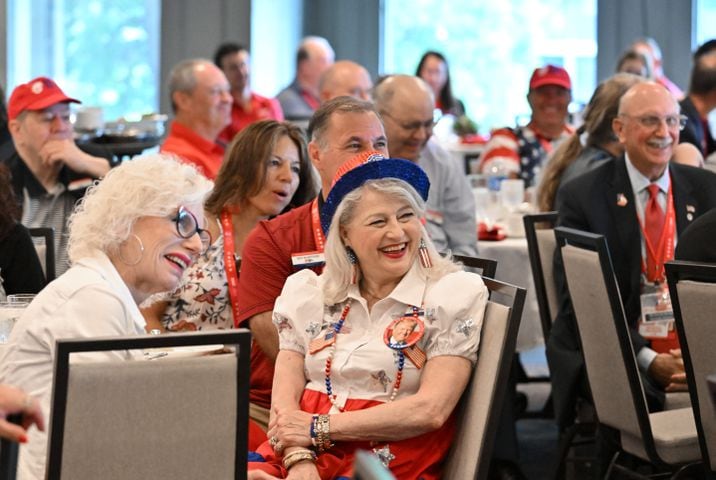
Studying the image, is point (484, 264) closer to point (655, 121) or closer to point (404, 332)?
point (404, 332)

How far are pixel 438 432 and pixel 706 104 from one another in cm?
451

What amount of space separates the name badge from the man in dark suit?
1.07 metres

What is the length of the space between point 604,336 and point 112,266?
157 cm

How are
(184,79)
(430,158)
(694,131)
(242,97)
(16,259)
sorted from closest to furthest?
(16,259)
(430,158)
(694,131)
(184,79)
(242,97)

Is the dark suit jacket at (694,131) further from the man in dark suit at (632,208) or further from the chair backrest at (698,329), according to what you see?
the chair backrest at (698,329)

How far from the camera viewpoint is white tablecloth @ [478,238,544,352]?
5.42m

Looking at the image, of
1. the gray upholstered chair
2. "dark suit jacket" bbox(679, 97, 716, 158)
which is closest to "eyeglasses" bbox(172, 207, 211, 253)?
the gray upholstered chair

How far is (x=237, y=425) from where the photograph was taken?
2336 millimetres

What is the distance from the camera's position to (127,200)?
2871mm

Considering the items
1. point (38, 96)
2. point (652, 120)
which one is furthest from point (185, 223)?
point (38, 96)

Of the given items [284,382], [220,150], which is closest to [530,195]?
[220,150]

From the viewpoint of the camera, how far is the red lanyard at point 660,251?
423 cm

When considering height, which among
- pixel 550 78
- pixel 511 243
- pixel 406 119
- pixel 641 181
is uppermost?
pixel 550 78

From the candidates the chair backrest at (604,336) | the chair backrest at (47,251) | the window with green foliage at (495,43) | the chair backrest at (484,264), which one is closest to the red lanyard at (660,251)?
the chair backrest at (604,336)
